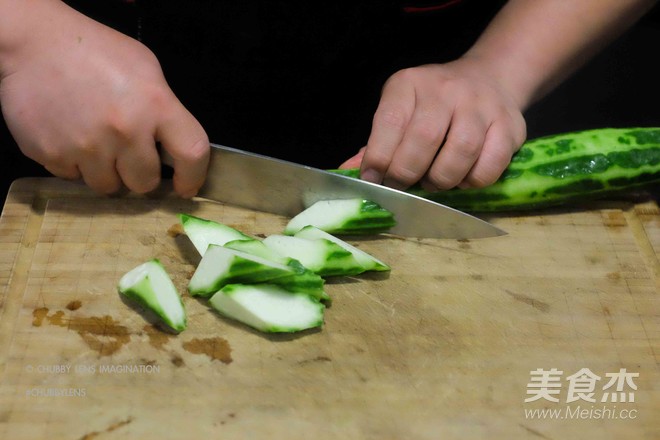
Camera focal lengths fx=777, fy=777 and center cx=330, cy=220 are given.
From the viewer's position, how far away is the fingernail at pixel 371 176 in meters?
2.15

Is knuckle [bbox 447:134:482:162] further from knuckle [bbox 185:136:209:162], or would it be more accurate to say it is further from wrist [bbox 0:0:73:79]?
wrist [bbox 0:0:73:79]

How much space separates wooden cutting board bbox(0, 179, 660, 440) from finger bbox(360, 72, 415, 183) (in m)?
0.21

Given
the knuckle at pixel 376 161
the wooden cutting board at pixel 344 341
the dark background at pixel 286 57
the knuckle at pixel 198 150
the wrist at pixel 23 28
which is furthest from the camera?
the dark background at pixel 286 57

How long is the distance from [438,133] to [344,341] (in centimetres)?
63

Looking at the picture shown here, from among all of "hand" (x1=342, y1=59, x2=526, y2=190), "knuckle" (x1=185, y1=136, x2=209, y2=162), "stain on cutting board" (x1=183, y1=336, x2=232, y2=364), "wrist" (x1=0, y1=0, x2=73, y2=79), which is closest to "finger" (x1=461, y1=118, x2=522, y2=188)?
"hand" (x1=342, y1=59, x2=526, y2=190)

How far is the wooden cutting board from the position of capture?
1.66m

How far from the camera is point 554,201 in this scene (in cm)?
226

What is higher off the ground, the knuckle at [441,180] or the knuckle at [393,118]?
the knuckle at [393,118]

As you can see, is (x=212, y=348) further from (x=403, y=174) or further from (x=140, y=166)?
(x=403, y=174)

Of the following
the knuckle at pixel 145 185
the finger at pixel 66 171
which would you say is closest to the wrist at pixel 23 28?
the finger at pixel 66 171

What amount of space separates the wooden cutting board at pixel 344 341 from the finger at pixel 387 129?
8.4 inches

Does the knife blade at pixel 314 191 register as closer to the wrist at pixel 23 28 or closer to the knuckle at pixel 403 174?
the knuckle at pixel 403 174

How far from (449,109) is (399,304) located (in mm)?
565

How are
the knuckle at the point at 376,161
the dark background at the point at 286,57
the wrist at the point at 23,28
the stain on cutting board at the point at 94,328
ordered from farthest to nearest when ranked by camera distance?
the dark background at the point at 286,57 < the knuckle at the point at 376,161 < the wrist at the point at 23,28 < the stain on cutting board at the point at 94,328
